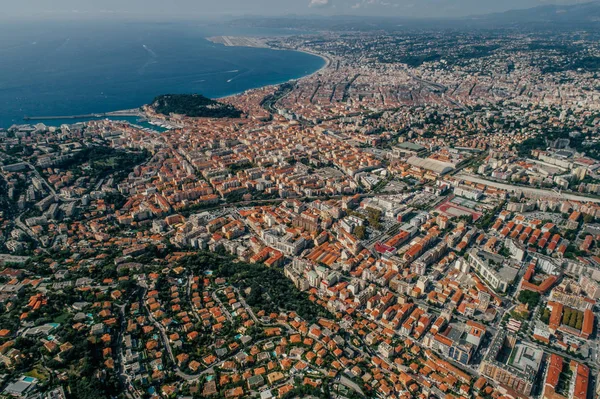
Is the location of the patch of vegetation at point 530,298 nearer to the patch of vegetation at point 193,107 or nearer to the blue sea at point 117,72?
the patch of vegetation at point 193,107

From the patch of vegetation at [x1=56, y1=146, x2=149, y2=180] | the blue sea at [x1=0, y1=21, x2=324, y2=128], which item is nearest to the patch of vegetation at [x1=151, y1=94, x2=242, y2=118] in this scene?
the blue sea at [x1=0, y1=21, x2=324, y2=128]

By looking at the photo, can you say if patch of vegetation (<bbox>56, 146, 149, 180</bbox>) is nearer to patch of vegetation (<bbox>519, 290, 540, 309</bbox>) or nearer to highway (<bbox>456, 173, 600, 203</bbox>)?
highway (<bbox>456, 173, 600, 203</bbox>)

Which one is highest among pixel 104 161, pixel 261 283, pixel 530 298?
pixel 104 161

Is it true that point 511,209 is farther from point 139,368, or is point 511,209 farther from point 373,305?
point 139,368

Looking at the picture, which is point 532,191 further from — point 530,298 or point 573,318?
point 573,318

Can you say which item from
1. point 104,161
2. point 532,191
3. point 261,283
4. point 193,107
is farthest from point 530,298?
point 193,107

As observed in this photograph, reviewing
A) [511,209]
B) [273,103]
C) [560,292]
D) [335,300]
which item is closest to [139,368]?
[335,300]
